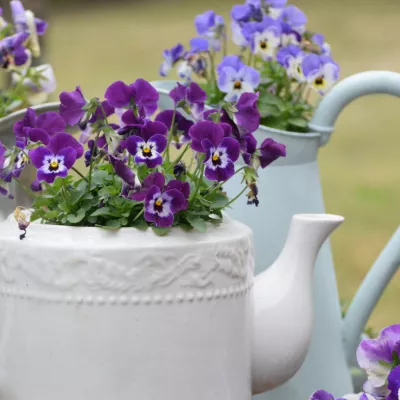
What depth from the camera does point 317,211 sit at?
93 centimetres

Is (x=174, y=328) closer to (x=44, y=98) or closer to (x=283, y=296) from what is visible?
(x=283, y=296)

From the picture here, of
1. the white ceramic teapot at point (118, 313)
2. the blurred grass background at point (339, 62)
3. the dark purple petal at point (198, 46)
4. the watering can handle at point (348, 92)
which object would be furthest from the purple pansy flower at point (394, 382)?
the blurred grass background at point (339, 62)

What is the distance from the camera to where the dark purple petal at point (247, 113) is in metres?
0.72

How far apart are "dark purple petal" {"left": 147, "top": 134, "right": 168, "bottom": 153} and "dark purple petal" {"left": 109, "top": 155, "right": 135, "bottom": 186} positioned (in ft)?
0.11

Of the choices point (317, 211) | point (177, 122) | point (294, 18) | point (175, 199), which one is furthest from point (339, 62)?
point (175, 199)

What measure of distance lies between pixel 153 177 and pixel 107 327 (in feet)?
0.39

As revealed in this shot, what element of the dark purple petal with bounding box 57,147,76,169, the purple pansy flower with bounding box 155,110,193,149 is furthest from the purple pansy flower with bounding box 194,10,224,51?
the dark purple petal with bounding box 57,147,76,169

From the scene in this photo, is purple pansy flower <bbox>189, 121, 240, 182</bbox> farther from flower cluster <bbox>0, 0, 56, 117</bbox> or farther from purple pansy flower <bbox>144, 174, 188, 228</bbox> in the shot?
flower cluster <bbox>0, 0, 56, 117</bbox>

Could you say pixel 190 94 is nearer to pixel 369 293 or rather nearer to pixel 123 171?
pixel 123 171

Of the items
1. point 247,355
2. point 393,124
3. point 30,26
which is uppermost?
point 30,26

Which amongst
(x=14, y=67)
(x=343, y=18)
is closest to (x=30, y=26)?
(x=14, y=67)

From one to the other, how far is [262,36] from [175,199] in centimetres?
34

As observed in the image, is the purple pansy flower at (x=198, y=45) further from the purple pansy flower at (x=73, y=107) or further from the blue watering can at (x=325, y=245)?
the purple pansy flower at (x=73, y=107)

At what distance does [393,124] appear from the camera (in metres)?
4.20
